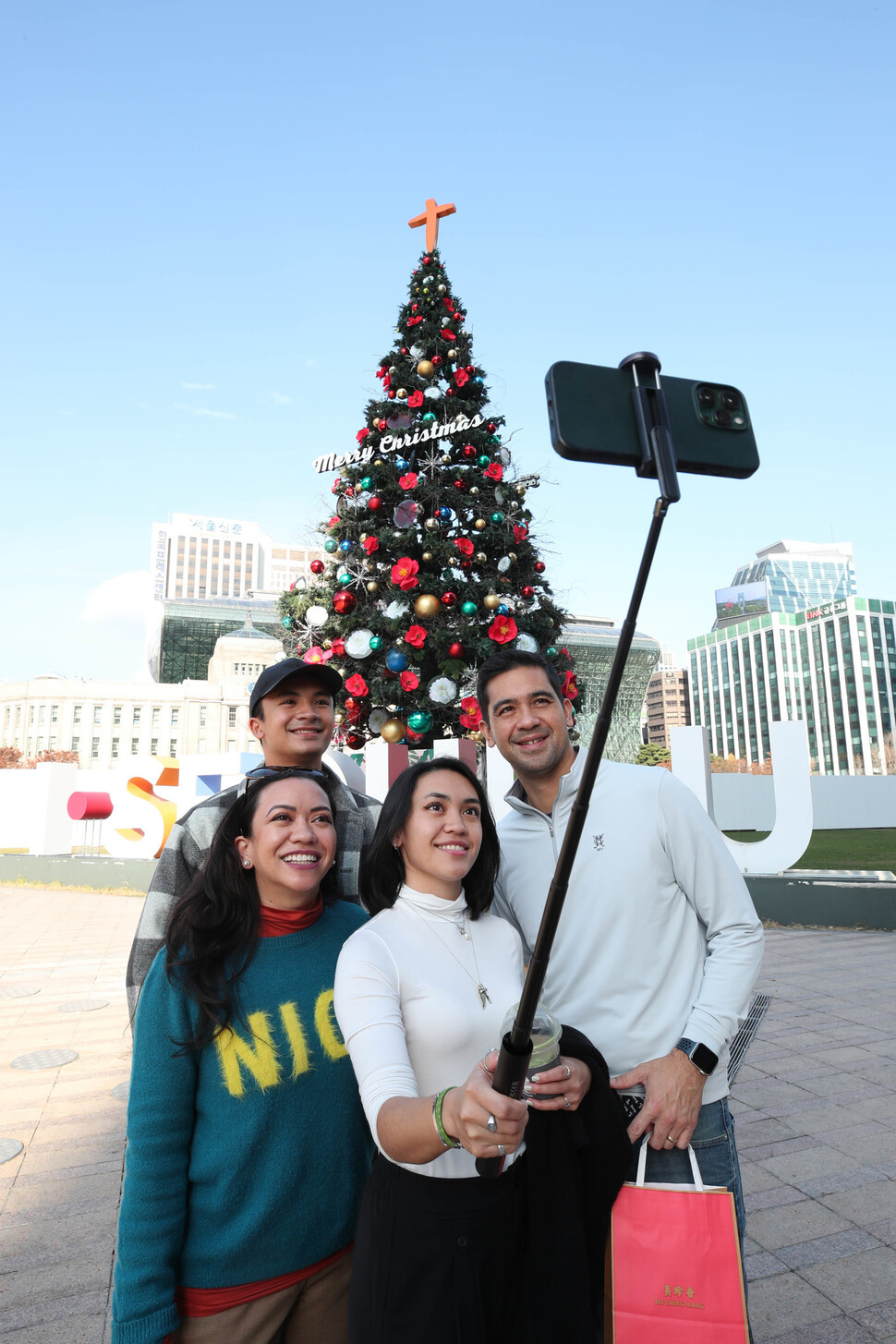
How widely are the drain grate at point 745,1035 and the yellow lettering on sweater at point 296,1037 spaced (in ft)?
3.16

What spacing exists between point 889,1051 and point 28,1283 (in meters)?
4.71

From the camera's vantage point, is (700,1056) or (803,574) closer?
(700,1056)

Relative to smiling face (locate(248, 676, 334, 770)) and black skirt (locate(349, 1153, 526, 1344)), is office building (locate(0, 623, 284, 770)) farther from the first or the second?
black skirt (locate(349, 1153, 526, 1344))

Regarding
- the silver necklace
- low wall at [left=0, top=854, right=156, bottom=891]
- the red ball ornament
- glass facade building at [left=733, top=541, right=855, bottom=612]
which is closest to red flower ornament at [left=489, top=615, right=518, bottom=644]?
the red ball ornament

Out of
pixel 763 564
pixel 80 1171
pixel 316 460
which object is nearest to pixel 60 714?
pixel 316 460

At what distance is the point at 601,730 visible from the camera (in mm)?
793

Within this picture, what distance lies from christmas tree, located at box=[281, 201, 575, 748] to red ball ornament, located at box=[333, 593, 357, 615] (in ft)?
0.04

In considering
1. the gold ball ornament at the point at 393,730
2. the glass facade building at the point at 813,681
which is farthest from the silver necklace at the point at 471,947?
the glass facade building at the point at 813,681

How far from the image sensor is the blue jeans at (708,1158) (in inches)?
66.4

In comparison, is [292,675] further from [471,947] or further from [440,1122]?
[440,1122]

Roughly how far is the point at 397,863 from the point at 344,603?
6.78 meters

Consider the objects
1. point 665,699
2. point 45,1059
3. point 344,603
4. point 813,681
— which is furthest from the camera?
point 665,699

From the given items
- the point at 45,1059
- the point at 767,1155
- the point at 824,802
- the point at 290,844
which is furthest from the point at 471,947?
the point at 824,802

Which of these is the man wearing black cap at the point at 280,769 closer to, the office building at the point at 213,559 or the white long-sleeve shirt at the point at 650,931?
the white long-sleeve shirt at the point at 650,931
